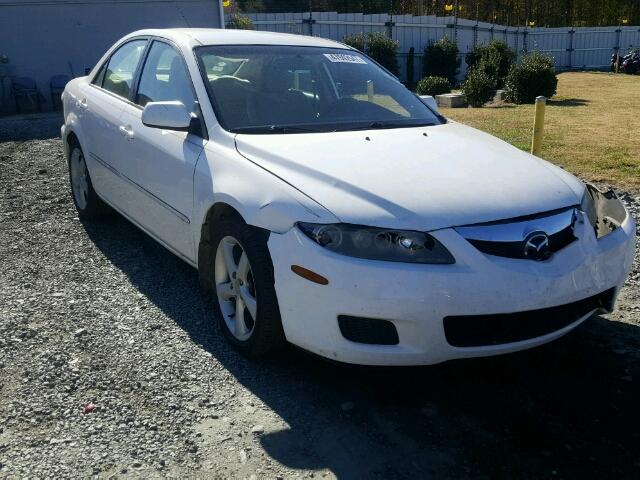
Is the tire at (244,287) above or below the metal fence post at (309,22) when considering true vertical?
below

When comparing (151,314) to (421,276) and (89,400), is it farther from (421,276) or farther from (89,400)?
(421,276)

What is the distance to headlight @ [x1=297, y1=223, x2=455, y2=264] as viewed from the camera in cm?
293

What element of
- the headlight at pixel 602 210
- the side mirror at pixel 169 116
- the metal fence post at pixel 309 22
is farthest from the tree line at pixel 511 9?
the headlight at pixel 602 210

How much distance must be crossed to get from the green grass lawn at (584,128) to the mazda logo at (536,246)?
4648 millimetres

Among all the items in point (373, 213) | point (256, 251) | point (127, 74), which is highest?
point (127, 74)

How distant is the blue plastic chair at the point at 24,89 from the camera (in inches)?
661

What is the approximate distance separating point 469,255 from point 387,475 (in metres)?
0.94

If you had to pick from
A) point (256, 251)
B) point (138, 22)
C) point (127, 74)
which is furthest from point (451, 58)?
point (256, 251)

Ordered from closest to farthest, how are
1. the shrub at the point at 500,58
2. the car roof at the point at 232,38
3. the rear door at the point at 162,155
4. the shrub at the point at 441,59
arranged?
the rear door at the point at 162,155
the car roof at the point at 232,38
the shrub at the point at 500,58
the shrub at the point at 441,59

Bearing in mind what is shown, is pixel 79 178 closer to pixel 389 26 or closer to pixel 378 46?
pixel 378 46

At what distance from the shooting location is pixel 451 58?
82.5ft

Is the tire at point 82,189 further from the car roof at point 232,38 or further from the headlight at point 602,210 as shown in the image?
the headlight at point 602,210

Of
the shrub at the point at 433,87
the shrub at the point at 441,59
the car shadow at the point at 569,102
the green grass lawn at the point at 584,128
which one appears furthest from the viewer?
the shrub at the point at 441,59

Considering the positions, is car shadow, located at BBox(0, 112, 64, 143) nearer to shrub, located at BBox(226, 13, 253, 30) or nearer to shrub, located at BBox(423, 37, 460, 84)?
shrub, located at BBox(226, 13, 253, 30)
